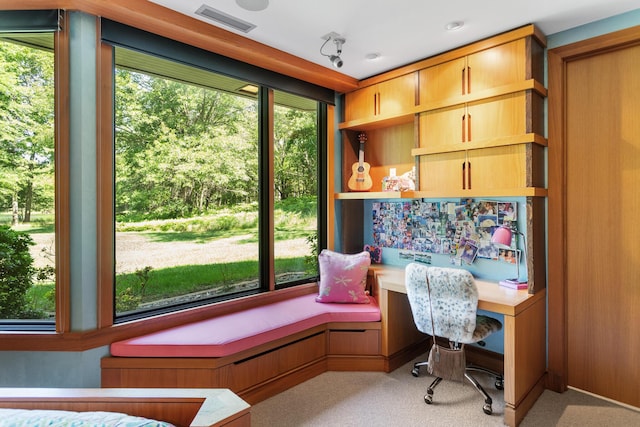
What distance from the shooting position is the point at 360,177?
3.54m

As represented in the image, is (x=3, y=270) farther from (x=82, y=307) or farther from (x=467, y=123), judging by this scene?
(x=467, y=123)

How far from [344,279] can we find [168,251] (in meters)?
1.45

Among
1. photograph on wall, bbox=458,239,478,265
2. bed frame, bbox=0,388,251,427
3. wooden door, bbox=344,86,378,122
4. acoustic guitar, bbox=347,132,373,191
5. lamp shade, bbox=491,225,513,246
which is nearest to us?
bed frame, bbox=0,388,251,427

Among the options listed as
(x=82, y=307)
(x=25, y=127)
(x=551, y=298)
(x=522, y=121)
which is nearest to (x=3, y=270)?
(x=82, y=307)

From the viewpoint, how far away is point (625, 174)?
2.29m

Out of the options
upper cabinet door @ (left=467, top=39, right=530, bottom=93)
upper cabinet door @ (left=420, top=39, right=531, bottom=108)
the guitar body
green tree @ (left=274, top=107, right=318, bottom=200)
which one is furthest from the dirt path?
upper cabinet door @ (left=467, top=39, right=530, bottom=93)

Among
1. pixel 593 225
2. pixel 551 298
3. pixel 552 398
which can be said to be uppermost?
pixel 593 225

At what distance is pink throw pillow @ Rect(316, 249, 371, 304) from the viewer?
3002 millimetres

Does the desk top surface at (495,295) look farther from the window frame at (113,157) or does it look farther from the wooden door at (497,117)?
the wooden door at (497,117)

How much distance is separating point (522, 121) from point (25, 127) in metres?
3.23

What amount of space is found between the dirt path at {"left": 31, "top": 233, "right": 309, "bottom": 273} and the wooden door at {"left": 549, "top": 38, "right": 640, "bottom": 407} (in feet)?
7.63

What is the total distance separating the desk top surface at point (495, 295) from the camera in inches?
86.0

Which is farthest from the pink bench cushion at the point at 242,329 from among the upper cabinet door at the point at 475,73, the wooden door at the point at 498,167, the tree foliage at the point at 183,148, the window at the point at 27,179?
the upper cabinet door at the point at 475,73

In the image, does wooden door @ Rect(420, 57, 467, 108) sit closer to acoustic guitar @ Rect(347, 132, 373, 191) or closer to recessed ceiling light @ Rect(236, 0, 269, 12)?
acoustic guitar @ Rect(347, 132, 373, 191)
